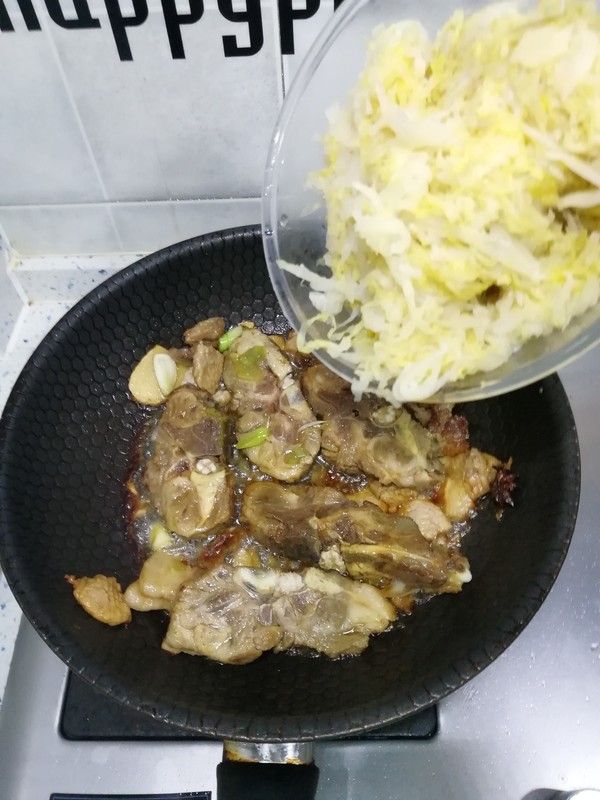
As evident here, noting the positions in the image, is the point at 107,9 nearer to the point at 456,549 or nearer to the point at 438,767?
the point at 456,549

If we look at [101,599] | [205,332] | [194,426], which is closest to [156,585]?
[101,599]

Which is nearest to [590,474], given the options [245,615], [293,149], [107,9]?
[245,615]

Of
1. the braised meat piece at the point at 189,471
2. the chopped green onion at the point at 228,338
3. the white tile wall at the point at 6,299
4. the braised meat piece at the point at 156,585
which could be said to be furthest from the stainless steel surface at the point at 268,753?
the white tile wall at the point at 6,299

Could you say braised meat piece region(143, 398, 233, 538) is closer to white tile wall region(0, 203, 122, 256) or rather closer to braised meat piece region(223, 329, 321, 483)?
braised meat piece region(223, 329, 321, 483)

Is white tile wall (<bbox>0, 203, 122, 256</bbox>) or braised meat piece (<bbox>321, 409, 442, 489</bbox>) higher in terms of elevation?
white tile wall (<bbox>0, 203, 122, 256</bbox>)

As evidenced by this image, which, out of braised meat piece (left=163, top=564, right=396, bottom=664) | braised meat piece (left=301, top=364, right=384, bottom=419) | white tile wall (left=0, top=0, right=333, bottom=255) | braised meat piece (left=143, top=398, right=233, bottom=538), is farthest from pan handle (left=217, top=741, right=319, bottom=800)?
white tile wall (left=0, top=0, right=333, bottom=255)
